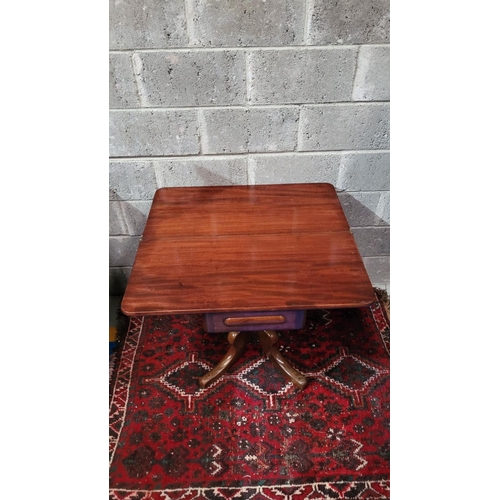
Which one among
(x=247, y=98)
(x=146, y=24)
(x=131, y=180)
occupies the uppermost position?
(x=146, y=24)

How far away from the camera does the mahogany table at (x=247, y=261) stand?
4.44 feet

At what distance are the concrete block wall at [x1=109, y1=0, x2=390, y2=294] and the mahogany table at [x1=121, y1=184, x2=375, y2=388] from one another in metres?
0.15

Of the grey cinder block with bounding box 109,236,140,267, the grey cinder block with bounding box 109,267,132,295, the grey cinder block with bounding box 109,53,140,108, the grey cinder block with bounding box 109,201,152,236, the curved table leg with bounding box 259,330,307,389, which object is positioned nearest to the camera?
the grey cinder block with bounding box 109,53,140,108

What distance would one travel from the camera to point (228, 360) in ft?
6.27

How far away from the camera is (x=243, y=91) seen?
1.72 metres

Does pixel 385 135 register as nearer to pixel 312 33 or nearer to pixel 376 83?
pixel 376 83

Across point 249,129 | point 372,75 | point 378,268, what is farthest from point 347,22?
point 378,268

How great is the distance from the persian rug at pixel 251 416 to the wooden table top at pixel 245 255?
0.66 meters

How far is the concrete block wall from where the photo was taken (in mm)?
1557

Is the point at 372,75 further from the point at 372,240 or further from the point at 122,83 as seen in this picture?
the point at 122,83

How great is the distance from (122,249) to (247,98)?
959mm

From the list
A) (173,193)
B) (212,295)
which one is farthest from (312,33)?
(212,295)

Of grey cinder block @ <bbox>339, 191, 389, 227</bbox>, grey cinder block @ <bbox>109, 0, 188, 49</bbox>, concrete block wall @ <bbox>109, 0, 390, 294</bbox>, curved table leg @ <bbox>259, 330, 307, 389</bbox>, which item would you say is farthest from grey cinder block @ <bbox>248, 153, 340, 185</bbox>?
curved table leg @ <bbox>259, 330, 307, 389</bbox>

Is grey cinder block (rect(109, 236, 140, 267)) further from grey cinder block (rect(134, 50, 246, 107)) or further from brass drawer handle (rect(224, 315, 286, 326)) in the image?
brass drawer handle (rect(224, 315, 286, 326))
